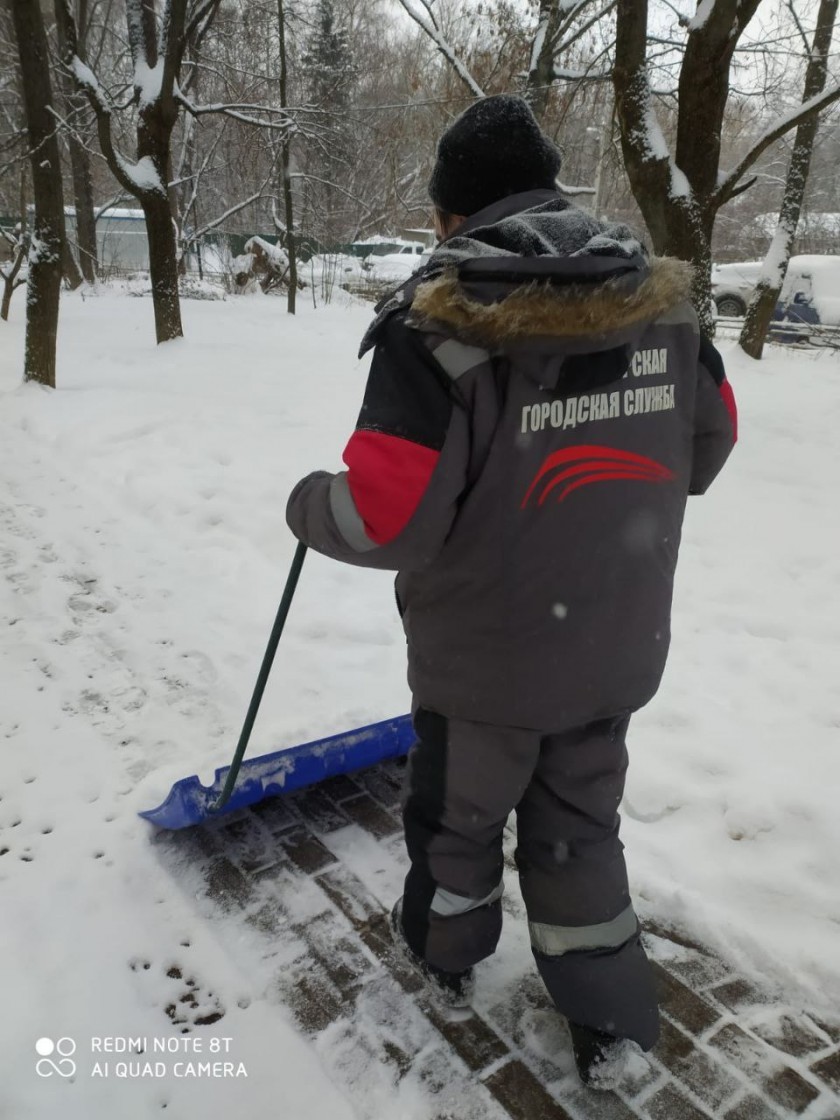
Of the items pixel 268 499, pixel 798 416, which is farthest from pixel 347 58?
pixel 268 499

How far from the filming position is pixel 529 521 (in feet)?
4.73

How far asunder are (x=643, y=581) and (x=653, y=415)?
32 centimetres

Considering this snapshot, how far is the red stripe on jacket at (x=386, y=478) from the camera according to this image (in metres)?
1.36

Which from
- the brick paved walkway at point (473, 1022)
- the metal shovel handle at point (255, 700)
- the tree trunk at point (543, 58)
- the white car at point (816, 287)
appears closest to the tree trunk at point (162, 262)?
the tree trunk at point (543, 58)

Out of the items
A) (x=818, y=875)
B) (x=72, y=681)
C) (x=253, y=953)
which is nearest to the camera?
(x=253, y=953)

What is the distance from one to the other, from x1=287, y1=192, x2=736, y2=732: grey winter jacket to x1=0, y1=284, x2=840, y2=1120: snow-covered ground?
3.25 ft

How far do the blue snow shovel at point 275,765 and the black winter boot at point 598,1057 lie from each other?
42.2 inches

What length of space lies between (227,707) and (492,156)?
2.17 metres

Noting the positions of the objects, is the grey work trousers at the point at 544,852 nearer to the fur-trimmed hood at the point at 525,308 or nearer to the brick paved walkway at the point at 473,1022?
the brick paved walkway at the point at 473,1022

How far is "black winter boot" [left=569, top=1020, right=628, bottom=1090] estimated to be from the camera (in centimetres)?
169

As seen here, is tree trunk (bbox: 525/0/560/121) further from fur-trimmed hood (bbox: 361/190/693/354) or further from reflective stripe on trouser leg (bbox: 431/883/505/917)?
reflective stripe on trouser leg (bbox: 431/883/505/917)

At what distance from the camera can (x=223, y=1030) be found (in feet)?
5.87

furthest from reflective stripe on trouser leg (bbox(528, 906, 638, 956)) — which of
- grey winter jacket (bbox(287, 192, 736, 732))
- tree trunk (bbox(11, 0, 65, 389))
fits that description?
Answer: tree trunk (bbox(11, 0, 65, 389))

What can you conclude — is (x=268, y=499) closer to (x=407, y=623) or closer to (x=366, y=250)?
(x=407, y=623)
